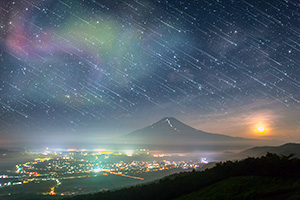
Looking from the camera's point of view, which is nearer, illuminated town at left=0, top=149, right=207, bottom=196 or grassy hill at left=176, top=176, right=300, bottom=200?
grassy hill at left=176, top=176, right=300, bottom=200


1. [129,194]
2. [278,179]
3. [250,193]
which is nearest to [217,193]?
[250,193]

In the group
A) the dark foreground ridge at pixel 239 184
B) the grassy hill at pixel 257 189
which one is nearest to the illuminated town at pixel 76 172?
the dark foreground ridge at pixel 239 184

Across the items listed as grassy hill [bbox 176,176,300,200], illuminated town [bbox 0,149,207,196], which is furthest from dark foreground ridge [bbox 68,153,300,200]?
illuminated town [bbox 0,149,207,196]

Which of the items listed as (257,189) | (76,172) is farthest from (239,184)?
(76,172)

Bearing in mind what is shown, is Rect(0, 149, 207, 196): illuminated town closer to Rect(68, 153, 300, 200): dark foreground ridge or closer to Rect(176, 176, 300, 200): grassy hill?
Rect(68, 153, 300, 200): dark foreground ridge

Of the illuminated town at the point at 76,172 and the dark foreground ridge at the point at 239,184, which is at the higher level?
the dark foreground ridge at the point at 239,184

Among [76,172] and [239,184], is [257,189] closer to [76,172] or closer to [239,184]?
[239,184]

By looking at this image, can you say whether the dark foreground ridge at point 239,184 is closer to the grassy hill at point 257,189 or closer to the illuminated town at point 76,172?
the grassy hill at point 257,189

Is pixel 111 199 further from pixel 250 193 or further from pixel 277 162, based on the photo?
pixel 277 162
